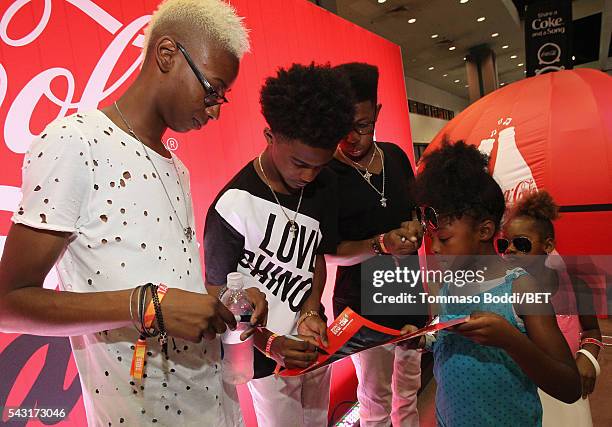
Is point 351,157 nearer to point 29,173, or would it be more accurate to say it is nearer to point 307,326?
point 307,326

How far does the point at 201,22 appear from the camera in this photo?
90 cm

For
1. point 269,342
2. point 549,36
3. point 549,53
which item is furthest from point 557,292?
point 549,36

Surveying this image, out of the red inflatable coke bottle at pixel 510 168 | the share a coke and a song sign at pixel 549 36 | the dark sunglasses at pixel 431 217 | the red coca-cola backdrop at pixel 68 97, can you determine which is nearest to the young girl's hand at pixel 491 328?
the dark sunglasses at pixel 431 217

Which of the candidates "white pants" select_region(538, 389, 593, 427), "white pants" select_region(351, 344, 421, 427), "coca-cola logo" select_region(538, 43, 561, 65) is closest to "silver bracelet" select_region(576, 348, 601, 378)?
"white pants" select_region(538, 389, 593, 427)

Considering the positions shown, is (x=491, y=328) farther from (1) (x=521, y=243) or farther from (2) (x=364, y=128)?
(2) (x=364, y=128)

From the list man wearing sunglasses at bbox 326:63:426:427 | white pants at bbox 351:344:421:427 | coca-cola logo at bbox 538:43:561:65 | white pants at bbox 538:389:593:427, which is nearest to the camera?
white pants at bbox 538:389:593:427

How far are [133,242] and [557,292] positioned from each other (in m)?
1.35

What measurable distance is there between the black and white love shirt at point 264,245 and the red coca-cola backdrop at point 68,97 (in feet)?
2.08

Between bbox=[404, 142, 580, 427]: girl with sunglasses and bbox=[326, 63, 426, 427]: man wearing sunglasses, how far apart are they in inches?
11.7

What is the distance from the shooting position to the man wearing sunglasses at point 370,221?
5.41ft

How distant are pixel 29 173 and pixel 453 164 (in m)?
1.13

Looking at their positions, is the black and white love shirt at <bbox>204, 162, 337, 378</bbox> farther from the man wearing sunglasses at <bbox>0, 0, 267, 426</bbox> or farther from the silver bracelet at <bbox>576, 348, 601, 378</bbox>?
the silver bracelet at <bbox>576, 348, 601, 378</bbox>

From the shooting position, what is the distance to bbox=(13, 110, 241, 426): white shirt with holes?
2.36 feet

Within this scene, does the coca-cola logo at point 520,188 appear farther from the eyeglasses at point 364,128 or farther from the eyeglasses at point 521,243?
the eyeglasses at point 364,128
